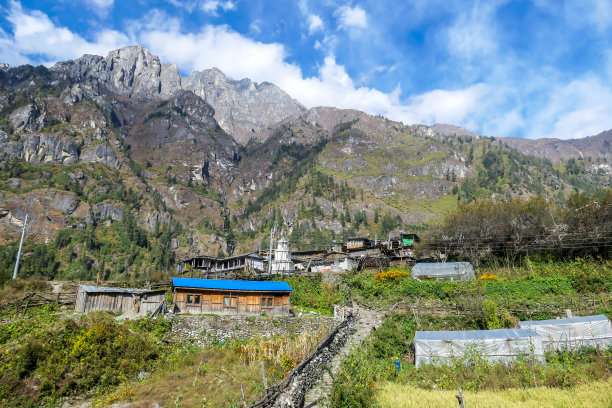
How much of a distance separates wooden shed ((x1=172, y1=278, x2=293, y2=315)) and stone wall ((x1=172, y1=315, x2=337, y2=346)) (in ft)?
7.70

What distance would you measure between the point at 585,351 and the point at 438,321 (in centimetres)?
1096

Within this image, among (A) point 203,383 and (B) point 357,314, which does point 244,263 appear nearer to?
(B) point 357,314

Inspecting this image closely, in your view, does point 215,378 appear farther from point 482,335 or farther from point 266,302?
point 482,335

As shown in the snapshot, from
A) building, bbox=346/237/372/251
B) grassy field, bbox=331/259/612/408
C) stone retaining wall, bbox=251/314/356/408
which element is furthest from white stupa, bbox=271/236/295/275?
stone retaining wall, bbox=251/314/356/408

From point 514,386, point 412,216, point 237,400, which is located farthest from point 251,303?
point 412,216

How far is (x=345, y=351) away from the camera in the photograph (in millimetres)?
24734

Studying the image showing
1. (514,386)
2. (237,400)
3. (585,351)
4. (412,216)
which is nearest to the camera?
(237,400)

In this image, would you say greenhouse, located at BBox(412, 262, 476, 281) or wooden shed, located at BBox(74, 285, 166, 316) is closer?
wooden shed, located at BBox(74, 285, 166, 316)

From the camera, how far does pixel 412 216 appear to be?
640 feet

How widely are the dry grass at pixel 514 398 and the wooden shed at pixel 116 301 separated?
2662 cm

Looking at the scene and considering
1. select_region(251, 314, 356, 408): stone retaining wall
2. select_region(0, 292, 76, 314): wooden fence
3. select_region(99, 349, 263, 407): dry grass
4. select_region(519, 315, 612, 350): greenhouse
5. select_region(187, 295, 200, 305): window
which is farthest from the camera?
select_region(187, 295, 200, 305): window

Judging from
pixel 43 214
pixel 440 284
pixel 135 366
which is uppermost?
pixel 43 214

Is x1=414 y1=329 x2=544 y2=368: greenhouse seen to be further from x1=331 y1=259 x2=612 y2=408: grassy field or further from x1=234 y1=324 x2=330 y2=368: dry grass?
x1=234 y1=324 x2=330 y2=368: dry grass

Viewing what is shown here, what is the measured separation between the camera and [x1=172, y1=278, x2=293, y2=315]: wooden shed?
3572 centimetres
